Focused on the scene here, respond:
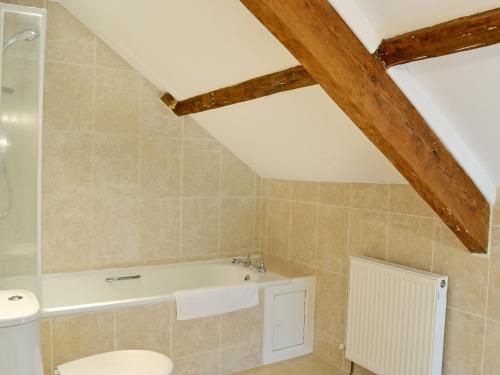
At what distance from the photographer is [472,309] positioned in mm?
2449

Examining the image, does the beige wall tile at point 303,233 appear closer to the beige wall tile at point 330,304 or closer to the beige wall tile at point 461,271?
the beige wall tile at point 330,304

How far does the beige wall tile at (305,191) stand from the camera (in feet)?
11.4

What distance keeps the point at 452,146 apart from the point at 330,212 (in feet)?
4.21

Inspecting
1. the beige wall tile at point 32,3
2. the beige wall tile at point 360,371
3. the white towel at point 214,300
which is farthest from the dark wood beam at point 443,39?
the beige wall tile at point 32,3

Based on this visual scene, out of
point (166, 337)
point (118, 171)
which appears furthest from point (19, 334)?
point (118, 171)

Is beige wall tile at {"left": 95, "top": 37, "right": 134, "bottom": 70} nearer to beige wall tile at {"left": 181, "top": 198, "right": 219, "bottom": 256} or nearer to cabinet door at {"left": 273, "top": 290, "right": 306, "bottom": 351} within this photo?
beige wall tile at {"left": 181, "top": 198, "right": 219, "bottom": 256}

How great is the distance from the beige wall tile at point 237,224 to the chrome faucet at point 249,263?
0.15 meters

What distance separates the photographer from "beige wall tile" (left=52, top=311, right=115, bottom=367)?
8.52ft

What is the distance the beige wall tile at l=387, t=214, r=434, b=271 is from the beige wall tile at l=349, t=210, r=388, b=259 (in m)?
0.05

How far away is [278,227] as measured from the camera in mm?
3883

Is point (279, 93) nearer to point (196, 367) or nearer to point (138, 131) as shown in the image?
point (138, 131)

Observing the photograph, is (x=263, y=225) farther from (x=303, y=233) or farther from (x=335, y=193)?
(x=335, y=193)

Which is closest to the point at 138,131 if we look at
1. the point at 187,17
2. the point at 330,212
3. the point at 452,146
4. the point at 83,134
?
the point at 83,134

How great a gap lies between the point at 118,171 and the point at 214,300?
123cm
